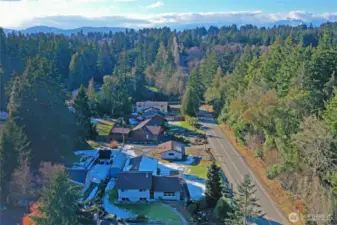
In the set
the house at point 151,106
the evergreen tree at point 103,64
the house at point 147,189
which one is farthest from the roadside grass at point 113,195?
the evergreen tree at point 103,64

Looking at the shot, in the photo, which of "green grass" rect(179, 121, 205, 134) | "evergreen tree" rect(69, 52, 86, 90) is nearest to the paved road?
"green grass" rect(179, 121, 205, 134)

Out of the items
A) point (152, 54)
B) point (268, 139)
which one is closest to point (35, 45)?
point (152, 54)

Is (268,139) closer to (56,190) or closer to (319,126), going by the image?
(319,126)

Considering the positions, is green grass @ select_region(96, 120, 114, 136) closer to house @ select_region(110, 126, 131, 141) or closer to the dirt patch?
house @ select_region(110, 126, 131, 141)

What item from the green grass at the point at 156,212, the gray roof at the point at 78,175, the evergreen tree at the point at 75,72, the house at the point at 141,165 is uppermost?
the evergreen tree at the point at 75,72

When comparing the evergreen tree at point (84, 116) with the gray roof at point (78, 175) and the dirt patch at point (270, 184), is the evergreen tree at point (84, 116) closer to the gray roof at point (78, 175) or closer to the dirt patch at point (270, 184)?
the gray roof at point (78, 175)

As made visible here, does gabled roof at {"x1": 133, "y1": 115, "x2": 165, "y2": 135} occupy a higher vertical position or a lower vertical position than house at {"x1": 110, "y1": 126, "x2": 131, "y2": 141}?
higher
